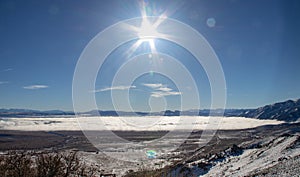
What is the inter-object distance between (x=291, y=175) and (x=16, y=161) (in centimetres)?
1451

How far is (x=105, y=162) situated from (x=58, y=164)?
49.8 m

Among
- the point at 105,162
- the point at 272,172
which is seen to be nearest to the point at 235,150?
the point at 272,172

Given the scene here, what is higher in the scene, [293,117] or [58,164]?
[293,117]

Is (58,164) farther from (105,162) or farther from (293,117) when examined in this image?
(293,117)

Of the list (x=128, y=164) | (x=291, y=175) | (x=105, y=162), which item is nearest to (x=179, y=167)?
(x=291, y=175)

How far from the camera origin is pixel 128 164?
192 feet

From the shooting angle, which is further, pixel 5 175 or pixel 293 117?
pixel 293 117

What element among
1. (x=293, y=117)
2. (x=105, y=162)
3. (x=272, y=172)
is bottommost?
(x=105, y=162)

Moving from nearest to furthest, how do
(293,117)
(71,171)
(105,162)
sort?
(71,171) < (105,162) < (293,117)

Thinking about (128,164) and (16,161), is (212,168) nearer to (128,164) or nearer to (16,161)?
(16,161)

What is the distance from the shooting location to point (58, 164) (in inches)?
584

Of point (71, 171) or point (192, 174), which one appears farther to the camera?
point (192, 174)

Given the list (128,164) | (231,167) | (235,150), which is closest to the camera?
(231,167)

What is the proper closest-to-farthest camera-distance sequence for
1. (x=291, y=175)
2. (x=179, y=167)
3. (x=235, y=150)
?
(x=291, y=175)
(x=179, y=167)
(x=235, y=150)
